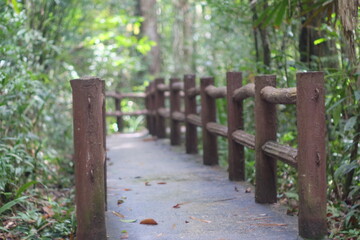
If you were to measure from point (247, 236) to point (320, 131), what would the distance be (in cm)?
76

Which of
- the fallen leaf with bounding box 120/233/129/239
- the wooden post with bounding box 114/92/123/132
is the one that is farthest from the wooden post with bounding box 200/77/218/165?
the wooden post with bounding box 114/92/123/132

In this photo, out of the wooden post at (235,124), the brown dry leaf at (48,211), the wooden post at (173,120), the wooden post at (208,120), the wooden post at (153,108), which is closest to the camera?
the brown dry leaf at (48,211)

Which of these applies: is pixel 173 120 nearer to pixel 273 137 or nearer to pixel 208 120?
pixel 208 120

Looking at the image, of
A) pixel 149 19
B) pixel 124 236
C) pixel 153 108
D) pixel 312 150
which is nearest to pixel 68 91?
pixel 153 108

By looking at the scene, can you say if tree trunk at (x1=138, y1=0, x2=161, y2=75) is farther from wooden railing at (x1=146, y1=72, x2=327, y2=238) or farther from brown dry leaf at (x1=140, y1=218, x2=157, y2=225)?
brown dry leaf at (x1=140, y1=218, x2=157, y2=225)

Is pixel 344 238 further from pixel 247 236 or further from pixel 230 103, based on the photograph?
pixel 230 103

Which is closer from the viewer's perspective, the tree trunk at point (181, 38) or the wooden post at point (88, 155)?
the wooden post at point (88, 155)

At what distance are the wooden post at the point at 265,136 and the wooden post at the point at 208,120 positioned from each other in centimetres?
213

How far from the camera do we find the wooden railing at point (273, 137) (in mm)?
3127

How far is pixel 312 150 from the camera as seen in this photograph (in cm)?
312

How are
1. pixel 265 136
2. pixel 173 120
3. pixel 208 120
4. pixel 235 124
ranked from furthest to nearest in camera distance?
pixel 173 120 → pixel 208 120 → pixel 235 124 → pixel 265 136

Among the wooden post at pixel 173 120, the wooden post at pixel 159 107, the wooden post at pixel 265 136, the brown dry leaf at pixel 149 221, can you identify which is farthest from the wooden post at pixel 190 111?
the brown dry leaf at pixel 149 221

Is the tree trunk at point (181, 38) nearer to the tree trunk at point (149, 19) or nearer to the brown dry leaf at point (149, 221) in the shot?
the tree trunk at point (149, 19)

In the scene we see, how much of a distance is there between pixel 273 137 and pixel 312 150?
992 millimetres
